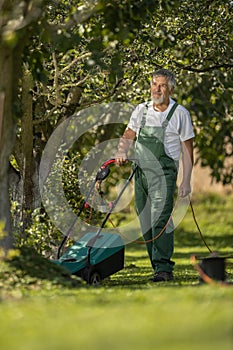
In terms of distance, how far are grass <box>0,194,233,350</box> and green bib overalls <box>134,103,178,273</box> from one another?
1.11 feet

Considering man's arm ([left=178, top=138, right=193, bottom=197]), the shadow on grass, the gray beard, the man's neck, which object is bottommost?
the shadow on grass

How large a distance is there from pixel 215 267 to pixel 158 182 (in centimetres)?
164

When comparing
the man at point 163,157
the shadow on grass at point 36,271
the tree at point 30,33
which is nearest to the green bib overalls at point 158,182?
the man at point 163,157

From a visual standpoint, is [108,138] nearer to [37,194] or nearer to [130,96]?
[130,96]

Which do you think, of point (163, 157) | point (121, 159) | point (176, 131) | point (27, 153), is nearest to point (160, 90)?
point (176, 131)

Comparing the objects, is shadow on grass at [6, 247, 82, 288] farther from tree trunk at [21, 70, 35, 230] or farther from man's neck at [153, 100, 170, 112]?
tree trunk at [21, 70, 35, 230]

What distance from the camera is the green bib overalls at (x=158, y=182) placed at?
9836mm

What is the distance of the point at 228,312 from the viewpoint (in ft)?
20.4

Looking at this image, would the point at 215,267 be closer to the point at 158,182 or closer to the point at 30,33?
the point at 158,182

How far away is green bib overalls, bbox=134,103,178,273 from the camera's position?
9.84m

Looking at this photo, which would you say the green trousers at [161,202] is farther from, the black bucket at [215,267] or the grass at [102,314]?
the black bucket at [215,267]

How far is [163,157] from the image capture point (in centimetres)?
984

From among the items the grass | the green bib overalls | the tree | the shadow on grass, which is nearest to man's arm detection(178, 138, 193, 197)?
the green bib overalls

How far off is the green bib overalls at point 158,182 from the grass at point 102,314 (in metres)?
0.34
